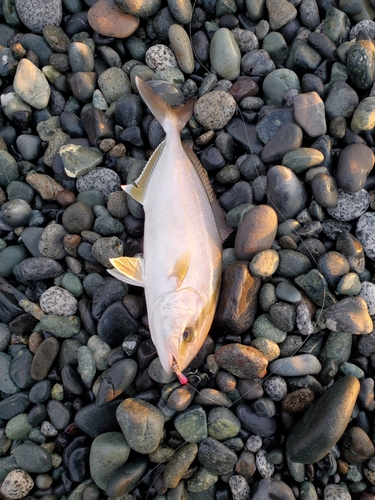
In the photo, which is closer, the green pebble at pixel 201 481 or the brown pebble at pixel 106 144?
the green pebble at pixel 201 481

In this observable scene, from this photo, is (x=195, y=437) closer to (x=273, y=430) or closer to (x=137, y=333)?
(x=273, y=430)

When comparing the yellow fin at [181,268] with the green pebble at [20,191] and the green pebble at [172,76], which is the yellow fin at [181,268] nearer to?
the green pebble at [20,191]

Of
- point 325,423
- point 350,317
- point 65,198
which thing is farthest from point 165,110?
point 325,423

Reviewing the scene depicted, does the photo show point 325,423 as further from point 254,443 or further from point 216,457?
point 216,457

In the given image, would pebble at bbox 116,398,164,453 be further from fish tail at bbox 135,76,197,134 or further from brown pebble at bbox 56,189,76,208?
fish tail at bbox 135,76,197,134

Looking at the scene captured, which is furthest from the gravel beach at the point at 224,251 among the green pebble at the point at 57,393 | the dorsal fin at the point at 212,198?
the dorsal fin at the point at 212,198
